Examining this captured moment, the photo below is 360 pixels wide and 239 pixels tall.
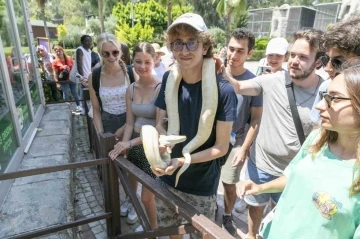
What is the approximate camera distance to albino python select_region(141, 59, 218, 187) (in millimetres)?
1354

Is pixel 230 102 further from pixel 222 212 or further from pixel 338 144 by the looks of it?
pixel 222 212

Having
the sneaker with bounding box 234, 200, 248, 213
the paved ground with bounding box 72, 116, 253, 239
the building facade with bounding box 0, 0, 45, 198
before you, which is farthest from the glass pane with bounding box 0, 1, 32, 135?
the sneaker with bounding box 234, 200, 248, 213

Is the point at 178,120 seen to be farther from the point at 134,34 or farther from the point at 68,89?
the point at 134,34

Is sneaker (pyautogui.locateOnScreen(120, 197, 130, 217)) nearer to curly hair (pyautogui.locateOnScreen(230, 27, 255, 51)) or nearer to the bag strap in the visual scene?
the bag strap

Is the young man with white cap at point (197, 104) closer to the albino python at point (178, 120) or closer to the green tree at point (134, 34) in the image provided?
the albino python at point (178, 120)

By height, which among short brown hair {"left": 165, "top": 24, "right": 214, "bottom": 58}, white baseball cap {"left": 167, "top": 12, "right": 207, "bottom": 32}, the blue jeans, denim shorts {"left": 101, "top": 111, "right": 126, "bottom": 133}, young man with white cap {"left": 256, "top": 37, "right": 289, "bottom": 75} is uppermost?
white baseball cap {"left": 167, "top": 12, "right": 207, "bottom": 32}

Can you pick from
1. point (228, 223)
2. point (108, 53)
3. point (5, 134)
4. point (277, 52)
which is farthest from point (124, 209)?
point (277, 52)

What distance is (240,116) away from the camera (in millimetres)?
2592

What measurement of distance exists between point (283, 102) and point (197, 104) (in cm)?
87

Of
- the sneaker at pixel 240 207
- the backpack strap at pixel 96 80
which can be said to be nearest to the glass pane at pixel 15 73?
the backpack strap at pixel 96 80

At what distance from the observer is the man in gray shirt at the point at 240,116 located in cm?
254

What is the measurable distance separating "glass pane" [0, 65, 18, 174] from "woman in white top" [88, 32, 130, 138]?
1142mm

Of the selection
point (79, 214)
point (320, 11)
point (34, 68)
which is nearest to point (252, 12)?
point (320, 11)

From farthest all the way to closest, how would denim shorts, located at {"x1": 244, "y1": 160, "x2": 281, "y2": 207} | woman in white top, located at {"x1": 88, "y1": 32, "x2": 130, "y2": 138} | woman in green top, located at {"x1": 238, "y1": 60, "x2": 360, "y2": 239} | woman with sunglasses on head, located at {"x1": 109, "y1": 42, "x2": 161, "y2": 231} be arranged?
woman in white top, located at {"x1": 88, "y1": 32, "x2": 130, "y2": 138} → woman with sunglasses on head, located at {"x1": 109, "y1": 42, "x2": 161, "y2": 231} → denim shorts, located at {"x1": 244, "y1": 160, "x2": 281, "y2": 207} → woman in green top, located at {"x1": 238, "y1": 60, "x2": 360, "y2": 239}
